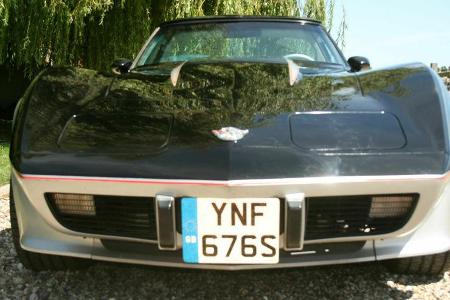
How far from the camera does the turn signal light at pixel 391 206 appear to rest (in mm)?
1609

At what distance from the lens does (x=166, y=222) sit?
1561mm

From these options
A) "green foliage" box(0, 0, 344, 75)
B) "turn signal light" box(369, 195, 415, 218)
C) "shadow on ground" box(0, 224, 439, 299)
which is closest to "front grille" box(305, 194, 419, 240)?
"turn signal light" box(369, 195, 415, 218)

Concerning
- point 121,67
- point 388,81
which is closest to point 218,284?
point 388,81

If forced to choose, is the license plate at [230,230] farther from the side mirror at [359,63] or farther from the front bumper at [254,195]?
the side mirror at [359,63]

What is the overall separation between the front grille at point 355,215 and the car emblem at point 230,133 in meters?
0.31

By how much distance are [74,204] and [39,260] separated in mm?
491

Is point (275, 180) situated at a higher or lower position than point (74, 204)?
higher

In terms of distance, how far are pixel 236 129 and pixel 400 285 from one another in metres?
0.95

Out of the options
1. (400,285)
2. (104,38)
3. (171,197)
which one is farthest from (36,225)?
(104,38)

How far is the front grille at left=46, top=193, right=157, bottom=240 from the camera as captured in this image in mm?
1629

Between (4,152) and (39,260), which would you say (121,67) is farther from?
(4,152)

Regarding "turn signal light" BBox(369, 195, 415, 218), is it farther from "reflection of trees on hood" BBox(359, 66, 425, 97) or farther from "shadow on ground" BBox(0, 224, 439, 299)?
"reflection of trees on hood" BBox(359, 66, 425, 97)

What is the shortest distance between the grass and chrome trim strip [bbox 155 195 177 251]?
8.60 ft

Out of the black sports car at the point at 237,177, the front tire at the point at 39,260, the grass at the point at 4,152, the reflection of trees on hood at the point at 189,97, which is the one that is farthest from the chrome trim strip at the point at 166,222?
the grass at the point at 4,152
